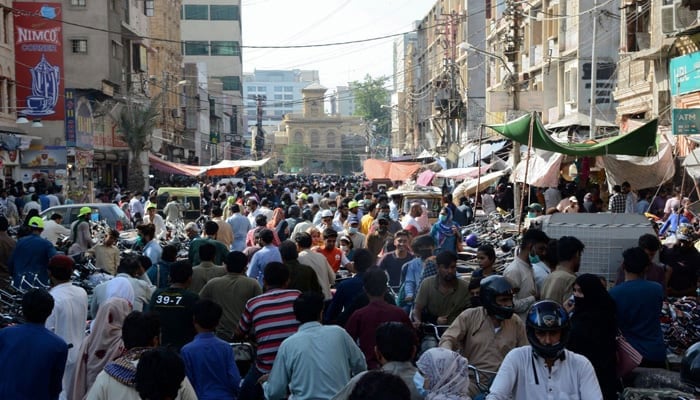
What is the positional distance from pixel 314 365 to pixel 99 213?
1594 cm

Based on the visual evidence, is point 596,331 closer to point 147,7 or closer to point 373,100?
point 147,7

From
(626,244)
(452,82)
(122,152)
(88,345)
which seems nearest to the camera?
(88,345)

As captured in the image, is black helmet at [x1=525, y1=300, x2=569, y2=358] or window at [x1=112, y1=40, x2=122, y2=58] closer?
black helmet at [x1=525, y1=300, x2=569, y2=358]

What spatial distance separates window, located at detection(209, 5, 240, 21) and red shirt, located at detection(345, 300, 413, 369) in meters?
114

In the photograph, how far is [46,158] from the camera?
36500mm

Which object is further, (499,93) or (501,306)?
(499,93)

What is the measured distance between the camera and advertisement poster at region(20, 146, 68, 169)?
36.1 metres

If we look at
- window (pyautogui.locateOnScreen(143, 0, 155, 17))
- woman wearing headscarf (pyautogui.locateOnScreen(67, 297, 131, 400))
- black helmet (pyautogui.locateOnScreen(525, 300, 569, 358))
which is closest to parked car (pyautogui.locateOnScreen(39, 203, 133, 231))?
woman wearing headscarf (pyautogui.locateOnScreen(67, 297, 131, 400))

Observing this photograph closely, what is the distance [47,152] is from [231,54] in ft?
278

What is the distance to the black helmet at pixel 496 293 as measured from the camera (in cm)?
598

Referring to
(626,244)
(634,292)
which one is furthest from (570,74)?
(634,292)

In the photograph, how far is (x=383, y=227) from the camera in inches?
543

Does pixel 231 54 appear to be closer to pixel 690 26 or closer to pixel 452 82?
pixel 452 82

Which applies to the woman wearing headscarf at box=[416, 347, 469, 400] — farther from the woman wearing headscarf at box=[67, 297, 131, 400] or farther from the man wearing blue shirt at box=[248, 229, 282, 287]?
the man wearing blue shirt at box=[248, 229, 282, 287]
